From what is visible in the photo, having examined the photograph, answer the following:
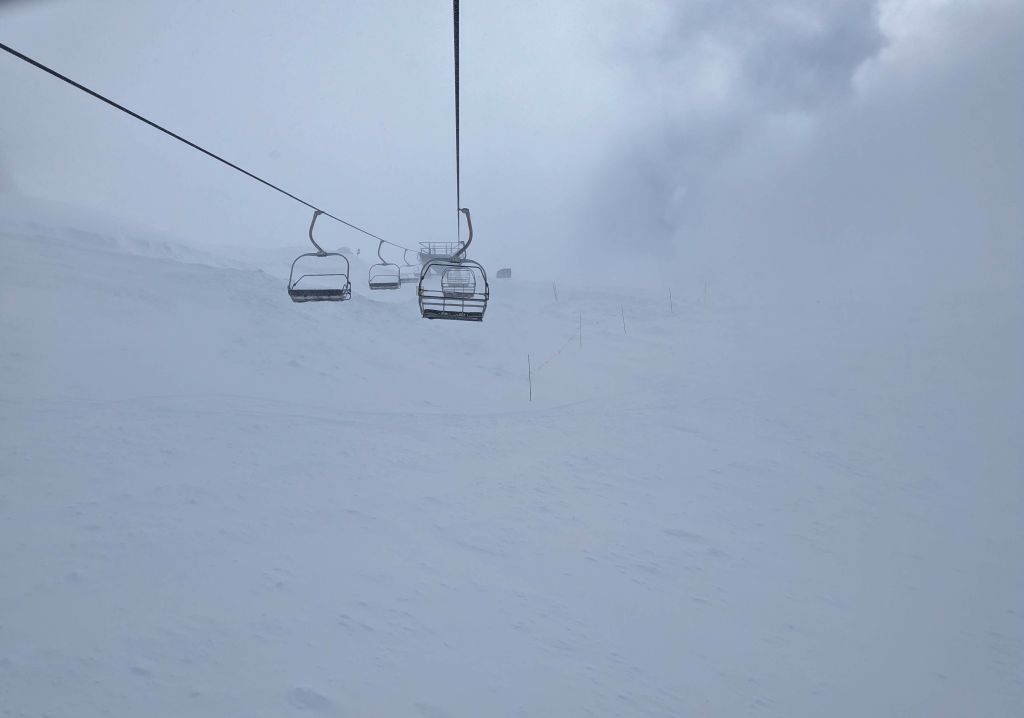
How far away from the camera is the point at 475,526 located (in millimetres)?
8555

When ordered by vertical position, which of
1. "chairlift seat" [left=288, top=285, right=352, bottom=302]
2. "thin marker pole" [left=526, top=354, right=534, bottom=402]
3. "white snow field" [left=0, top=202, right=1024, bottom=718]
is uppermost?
"chairlift seat" [left=288, top=285, right=352, bottom=302]

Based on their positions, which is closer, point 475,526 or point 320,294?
point 320,294

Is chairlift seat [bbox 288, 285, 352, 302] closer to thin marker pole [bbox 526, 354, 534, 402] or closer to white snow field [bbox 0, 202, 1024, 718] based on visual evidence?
white snow field [bbox 0, 202, 1024, 718]

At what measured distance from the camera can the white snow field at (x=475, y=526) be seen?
5512 millimetres

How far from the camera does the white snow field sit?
5.51 meters

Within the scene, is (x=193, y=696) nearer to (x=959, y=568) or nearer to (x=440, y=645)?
(x=440, y=645)

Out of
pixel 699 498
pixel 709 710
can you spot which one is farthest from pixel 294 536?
pixel 699 498

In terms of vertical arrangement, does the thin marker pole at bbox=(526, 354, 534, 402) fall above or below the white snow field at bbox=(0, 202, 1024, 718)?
above

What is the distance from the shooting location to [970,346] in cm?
1891

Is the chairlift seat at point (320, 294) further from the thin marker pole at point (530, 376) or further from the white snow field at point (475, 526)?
the thin marker pole at point (530, 376)

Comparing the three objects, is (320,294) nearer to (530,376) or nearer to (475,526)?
(475,526)

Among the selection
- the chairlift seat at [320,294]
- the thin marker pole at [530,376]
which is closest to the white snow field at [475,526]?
the thin marker pole at [530,376]

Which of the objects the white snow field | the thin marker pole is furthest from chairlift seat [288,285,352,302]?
the thin marker pole

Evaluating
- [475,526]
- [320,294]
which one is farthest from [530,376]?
[320,294]
